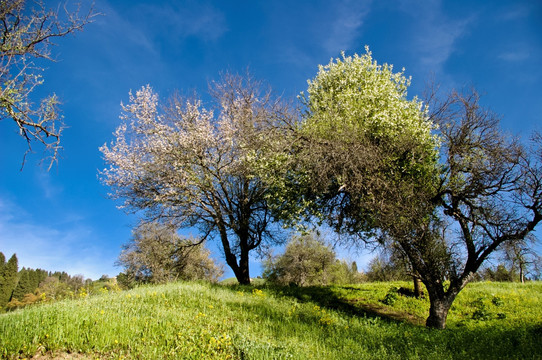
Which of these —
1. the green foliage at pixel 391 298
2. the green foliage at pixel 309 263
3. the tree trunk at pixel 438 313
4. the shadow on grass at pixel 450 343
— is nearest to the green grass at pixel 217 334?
the shadow on grass at pixel 450 343

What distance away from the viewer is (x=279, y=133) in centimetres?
1547

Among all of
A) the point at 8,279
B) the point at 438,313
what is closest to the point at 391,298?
the point at 438,313

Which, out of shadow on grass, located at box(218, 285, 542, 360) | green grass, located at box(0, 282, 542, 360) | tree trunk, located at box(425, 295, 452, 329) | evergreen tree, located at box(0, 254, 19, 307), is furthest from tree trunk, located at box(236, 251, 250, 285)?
evergreen tree, located at box(0, 254, 19, 307)

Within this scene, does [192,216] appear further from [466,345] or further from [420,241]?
[466,345]

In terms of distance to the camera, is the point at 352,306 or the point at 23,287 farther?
the point at 23,287

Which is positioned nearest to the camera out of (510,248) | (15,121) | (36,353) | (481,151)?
(36,353)

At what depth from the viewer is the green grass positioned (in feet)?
20.5

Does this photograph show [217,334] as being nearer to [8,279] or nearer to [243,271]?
[243,271]

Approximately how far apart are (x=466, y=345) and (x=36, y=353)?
10551 mm

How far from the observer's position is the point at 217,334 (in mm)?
7406

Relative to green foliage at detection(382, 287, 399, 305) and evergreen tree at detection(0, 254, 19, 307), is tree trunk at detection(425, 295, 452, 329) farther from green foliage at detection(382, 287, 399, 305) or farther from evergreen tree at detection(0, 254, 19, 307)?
evergreen tree at detection(0, 254, 19, 307)

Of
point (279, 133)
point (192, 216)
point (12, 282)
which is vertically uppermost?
point (279, 133)

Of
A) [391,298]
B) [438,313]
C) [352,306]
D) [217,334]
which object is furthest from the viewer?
[391,298]

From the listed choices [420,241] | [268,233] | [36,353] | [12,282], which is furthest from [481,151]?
[12,282]
